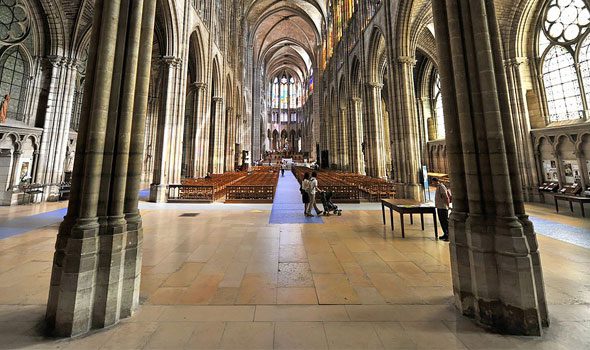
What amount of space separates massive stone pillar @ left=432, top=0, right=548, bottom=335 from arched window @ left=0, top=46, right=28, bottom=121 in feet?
63.7

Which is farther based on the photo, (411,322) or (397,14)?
(397,14)

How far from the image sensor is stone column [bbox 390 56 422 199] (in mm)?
12961

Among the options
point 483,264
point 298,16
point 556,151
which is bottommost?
point 483,264

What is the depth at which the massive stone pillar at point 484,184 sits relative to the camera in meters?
2.60

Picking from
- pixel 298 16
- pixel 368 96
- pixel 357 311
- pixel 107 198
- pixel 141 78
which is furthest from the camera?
pixel 298 16

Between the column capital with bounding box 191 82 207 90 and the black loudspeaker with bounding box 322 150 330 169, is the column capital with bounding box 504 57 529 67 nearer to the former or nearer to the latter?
the column capital with bounding box 191 82 207 90

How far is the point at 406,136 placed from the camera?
13.2 m

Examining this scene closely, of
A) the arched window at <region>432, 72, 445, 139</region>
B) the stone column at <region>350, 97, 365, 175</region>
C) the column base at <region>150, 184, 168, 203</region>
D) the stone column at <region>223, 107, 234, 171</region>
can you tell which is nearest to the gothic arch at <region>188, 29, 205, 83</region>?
the column base at <region>150, 184, 168, 203</region>

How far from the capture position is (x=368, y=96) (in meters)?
19.4

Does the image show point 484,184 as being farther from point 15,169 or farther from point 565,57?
point 15,169

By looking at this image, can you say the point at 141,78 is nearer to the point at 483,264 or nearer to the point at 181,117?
the point at 483,264

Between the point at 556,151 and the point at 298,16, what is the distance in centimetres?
4356

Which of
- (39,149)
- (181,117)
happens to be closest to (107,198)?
(181,117)

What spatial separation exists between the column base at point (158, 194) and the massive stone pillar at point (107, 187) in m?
9.86
